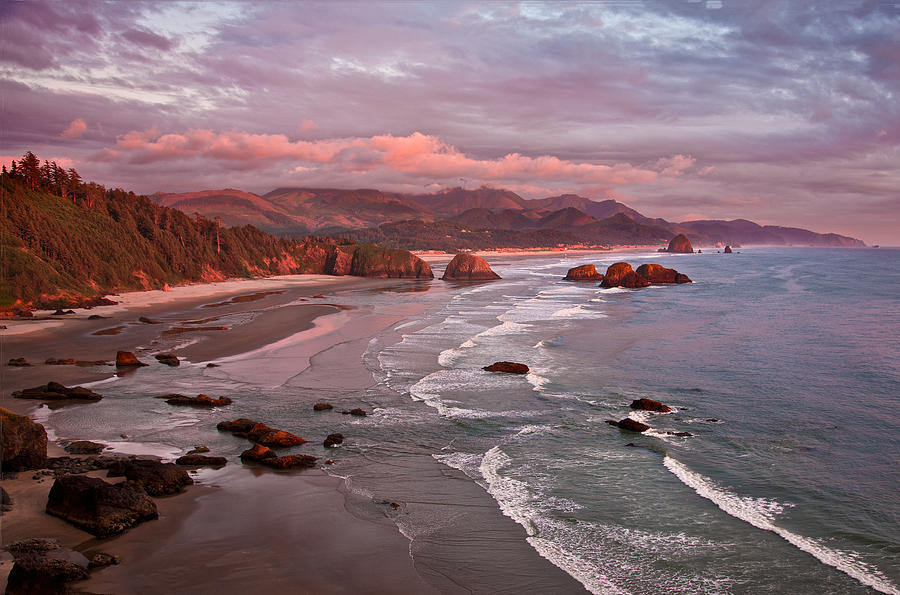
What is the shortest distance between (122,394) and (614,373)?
21568mm

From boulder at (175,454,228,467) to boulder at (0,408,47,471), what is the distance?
3.14 metres

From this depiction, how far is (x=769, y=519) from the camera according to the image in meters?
13.0

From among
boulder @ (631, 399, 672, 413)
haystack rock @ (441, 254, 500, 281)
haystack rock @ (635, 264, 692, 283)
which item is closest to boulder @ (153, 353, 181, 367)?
boulder @ (631, 399, 672, 413)

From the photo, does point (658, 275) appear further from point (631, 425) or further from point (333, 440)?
point (333, 440)

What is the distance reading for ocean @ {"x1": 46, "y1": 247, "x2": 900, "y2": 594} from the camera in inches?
448

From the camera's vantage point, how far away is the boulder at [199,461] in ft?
51.0

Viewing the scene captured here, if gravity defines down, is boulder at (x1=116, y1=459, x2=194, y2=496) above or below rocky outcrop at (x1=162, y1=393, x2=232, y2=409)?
above

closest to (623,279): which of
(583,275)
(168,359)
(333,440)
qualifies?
(583,275)

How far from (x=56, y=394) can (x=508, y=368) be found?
18.7m

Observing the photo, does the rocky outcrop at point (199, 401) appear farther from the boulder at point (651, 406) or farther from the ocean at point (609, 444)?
the boulder at point (651, 406)

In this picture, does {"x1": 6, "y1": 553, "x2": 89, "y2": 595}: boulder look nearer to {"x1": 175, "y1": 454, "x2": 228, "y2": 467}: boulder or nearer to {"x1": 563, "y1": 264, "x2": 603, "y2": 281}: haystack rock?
{"x1": 175, "y1": 454, "x2": 228, "y2": 467}: boulder

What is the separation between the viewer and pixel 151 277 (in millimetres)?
71000

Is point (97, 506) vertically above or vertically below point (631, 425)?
above

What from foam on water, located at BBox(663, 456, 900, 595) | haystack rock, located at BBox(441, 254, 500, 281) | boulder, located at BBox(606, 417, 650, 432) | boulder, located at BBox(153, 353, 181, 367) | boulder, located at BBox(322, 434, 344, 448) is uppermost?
haystack rock, located at BBox(441, 254, 500, 281)
